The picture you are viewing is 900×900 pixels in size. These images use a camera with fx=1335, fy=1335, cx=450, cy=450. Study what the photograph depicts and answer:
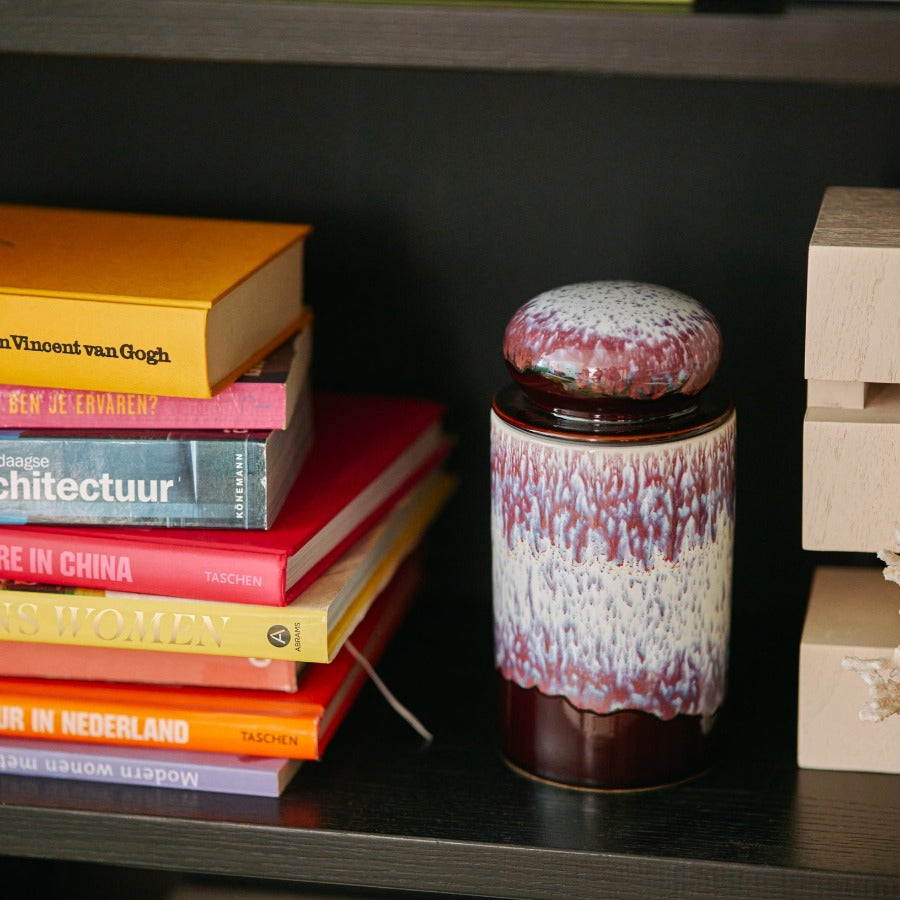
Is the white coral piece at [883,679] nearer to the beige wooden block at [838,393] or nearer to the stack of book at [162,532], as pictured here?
the beige wooden block at [838,393]

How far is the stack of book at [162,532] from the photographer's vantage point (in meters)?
0.64

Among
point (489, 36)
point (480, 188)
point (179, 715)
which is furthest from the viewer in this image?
point (480, 188)

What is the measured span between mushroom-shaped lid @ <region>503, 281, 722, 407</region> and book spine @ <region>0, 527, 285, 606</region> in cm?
16

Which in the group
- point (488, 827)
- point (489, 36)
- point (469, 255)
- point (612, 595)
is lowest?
point (488, 827)

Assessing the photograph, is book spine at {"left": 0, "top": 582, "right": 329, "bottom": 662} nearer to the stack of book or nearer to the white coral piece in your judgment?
the stack of book

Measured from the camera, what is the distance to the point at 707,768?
0.70 meters

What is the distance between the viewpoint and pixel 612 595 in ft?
2.10

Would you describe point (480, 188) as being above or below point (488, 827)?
above

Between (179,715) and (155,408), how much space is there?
16cm

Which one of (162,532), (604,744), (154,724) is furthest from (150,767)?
(604,744)

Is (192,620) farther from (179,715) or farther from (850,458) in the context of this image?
(850,458)

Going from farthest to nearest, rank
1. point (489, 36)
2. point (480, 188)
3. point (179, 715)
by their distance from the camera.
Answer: point (480, 188) → point (179, 715) → point (489, 36)

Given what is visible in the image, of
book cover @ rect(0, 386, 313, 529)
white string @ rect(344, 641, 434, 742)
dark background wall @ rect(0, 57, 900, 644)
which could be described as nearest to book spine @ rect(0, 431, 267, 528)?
book cover @ rect(0, 386, 313, 529)

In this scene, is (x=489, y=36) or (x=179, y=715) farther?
(x=179, y=715)
